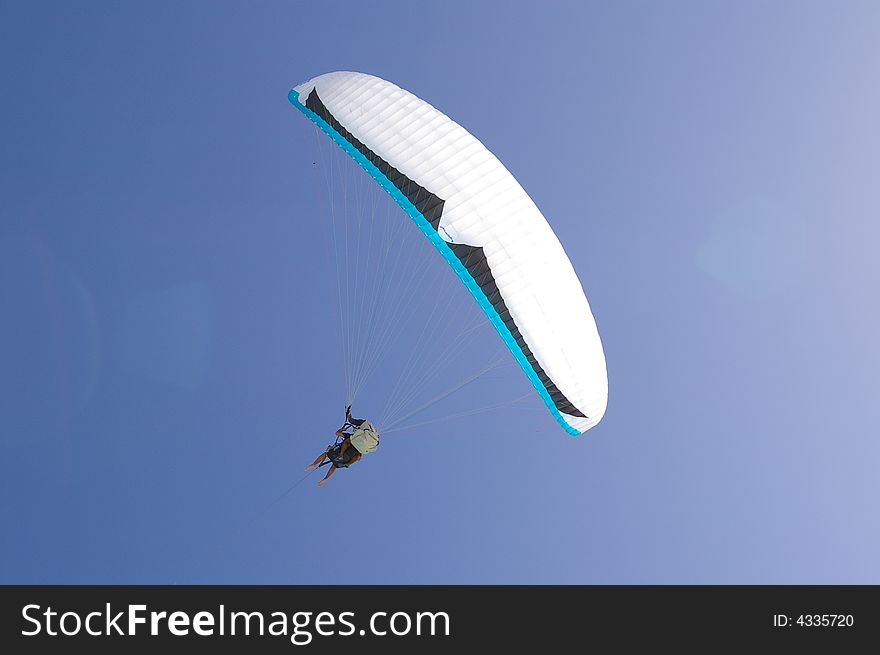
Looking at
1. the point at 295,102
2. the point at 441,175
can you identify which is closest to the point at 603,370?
the point at 441,175

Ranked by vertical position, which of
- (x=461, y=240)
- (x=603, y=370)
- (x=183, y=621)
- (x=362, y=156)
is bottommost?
(x=183, y=621)

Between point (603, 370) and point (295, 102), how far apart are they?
930cm

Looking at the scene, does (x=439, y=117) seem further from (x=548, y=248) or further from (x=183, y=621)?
(x=183, y=621)

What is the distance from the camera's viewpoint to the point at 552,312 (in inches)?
627

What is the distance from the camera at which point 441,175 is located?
51.9 ft

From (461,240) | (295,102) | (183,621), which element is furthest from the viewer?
(295,102)

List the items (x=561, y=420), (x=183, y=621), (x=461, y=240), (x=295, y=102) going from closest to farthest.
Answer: (x=183, y=621), (x=461, y=240), (x=561, y=420), (x=295, y=102)

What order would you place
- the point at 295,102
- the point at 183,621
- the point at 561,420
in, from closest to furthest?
the point at 183,621, the point at 561,420, the point at 295,102

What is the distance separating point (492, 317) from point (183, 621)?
804cm

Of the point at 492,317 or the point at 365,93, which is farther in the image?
the point at 365,93

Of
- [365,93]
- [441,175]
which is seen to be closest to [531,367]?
[441,175]

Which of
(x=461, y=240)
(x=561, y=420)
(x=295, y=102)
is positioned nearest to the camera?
(x=461, y=240)

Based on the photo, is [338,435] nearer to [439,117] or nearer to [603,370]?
[603,370]

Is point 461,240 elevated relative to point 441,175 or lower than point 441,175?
Answer: lower
